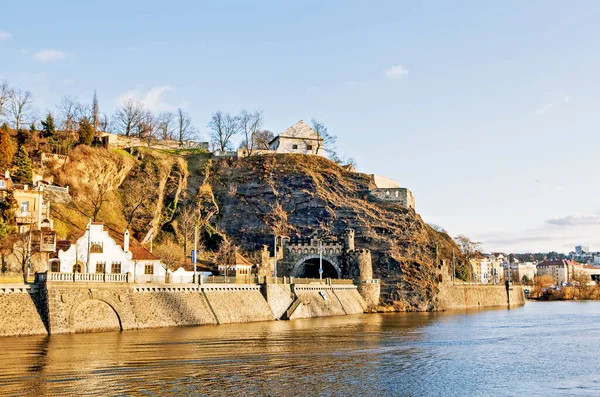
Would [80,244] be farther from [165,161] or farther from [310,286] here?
[165,161]

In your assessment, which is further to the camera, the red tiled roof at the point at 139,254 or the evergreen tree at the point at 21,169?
the evergreen tree at the point at 21,169

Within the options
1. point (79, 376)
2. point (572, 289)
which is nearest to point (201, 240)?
point (79, 376)

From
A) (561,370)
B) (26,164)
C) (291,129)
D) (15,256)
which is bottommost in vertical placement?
(561,370)

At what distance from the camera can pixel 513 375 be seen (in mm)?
37656

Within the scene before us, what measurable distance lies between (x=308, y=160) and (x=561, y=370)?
3271 inches

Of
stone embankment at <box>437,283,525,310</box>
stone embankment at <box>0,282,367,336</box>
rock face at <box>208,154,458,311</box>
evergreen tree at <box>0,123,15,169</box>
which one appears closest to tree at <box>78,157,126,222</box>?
evergreen tree at <box>0,123,15,169</box>

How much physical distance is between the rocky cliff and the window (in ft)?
85.6

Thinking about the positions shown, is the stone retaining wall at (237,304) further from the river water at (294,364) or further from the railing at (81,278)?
the railing at (81,278)

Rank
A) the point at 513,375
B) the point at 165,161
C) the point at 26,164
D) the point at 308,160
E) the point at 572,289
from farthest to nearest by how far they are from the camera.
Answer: the point at 572,289 → the point at 308,160 → the point at 165,161 → the point at 26,164 → the point at 513,375

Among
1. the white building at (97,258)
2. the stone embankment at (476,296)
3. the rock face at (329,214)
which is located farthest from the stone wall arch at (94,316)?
the stone embankment at (476,296)

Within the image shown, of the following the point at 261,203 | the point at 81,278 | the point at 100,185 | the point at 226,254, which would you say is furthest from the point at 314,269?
the point at 81,278

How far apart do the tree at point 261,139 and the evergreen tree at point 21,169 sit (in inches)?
2288

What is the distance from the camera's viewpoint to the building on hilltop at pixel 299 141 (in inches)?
4830

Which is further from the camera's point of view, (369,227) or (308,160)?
(308,160)
